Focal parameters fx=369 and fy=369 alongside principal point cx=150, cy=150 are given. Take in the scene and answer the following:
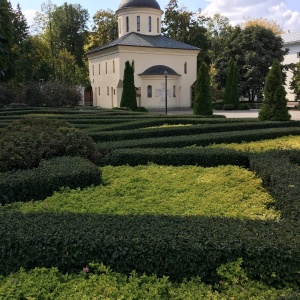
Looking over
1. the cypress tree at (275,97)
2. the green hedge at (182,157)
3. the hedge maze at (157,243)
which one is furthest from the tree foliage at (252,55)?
the hedge maze at (157,243)

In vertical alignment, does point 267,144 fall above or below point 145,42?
below

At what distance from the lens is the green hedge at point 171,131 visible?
1035cm

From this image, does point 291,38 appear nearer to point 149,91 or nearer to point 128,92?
point 149,91

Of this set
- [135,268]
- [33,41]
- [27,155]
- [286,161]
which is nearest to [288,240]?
[135,268]

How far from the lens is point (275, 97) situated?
14352 millimetres

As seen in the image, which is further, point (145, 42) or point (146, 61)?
point (146, 61)

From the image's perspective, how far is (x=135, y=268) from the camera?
345 centimetres

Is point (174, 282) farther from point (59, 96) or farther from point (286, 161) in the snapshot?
point (59, 96)

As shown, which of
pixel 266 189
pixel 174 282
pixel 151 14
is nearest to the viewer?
pixel 174 282

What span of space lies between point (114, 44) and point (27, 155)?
109 feet

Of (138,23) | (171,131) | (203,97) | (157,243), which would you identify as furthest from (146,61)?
(157,243)

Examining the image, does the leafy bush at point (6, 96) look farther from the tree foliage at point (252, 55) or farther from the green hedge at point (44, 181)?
the green hedge at point (44, 181)

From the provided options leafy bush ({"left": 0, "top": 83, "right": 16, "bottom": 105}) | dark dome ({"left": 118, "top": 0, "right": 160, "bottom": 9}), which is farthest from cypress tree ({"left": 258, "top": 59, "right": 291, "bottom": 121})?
dark dome ({"left": 118, "top": 0, "right": 160, "bottom": 9})

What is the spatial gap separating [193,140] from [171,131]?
1869mm
